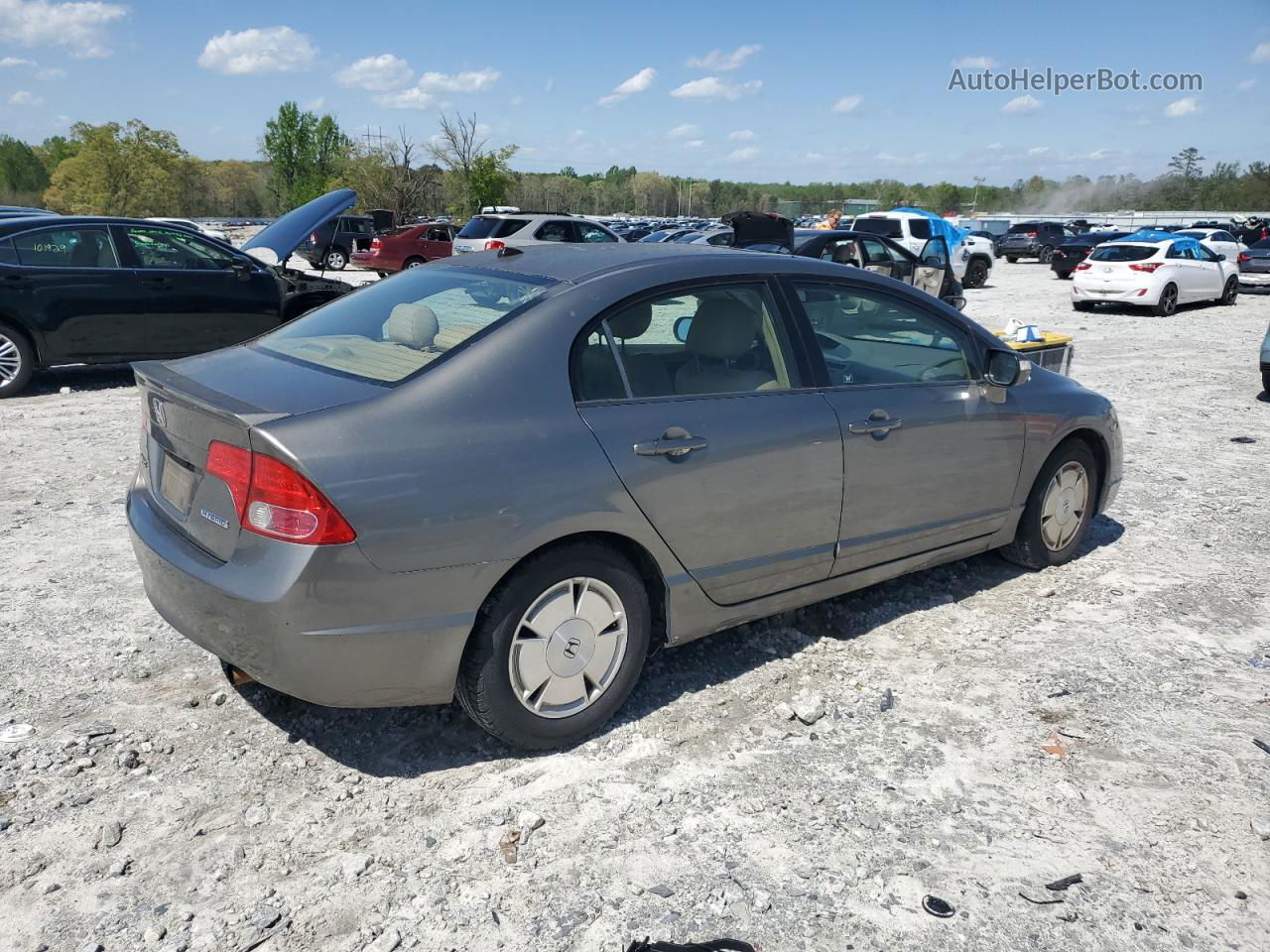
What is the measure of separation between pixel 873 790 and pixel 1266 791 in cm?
130

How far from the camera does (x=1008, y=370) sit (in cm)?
446

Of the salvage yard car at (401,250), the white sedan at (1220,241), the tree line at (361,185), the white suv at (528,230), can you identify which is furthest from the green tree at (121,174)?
the white sedan at (1220,241)

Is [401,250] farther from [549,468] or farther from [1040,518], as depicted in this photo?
[549,468]

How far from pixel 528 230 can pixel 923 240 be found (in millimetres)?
9796

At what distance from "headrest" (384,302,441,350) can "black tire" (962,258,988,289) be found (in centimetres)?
2400

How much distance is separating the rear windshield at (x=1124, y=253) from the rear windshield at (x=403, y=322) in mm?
18536

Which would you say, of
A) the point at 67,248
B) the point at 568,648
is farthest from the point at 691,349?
the point at 67,248

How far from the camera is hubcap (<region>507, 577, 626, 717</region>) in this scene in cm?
312

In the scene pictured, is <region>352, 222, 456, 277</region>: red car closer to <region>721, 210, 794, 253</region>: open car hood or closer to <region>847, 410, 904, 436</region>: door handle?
<region>721, 210, 794, 253</region>: open car hood

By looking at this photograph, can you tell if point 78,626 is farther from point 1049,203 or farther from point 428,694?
point 1049,203

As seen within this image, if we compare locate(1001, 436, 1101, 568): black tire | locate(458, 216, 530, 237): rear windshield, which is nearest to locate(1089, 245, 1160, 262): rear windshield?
locate(458, 216, 530, 237): rear windshield

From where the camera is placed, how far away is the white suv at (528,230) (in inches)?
776

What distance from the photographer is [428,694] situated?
9.86 feet

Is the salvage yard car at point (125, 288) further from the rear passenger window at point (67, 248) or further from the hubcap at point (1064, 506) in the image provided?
the hubcap at point (1064, 506)
